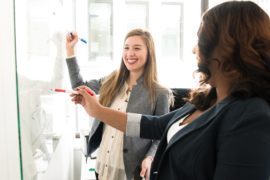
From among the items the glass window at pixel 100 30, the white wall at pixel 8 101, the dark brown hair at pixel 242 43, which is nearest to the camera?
the white wall at pixel 8 101

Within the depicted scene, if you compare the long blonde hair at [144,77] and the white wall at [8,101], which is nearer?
the white wall at [8,101]

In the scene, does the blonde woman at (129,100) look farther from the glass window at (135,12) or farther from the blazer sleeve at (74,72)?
the glass window at (135,12)

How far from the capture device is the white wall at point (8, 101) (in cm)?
55

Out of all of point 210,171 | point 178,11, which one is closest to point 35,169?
point 210,171

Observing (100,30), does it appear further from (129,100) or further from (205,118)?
(205,118)

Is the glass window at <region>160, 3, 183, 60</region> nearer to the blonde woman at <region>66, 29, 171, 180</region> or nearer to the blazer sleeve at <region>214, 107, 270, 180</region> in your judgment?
the blonde woman at <region>66, 29, 171, 180</region>

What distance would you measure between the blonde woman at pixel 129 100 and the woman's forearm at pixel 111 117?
0.33m

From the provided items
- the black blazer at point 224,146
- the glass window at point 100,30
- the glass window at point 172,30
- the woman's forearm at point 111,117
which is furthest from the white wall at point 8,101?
the glass window at point 172,30

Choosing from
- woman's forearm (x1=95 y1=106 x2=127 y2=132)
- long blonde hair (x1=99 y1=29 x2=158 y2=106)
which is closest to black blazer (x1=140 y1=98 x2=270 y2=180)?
woman's forearm (x1=95 y1=106 x2=127 y2=132)

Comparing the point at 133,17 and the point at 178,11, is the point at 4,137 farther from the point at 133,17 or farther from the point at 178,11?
the point at 178,11

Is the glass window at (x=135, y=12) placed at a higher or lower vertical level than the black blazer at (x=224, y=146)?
higher

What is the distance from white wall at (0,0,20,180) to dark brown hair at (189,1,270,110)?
47cm

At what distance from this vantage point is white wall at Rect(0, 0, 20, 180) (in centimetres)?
55

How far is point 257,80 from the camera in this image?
0.71 metres
